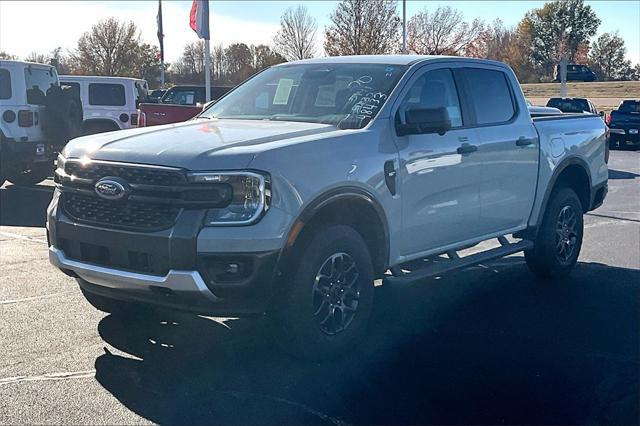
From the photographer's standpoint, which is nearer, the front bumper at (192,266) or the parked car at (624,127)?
the front bumper at (192,266)

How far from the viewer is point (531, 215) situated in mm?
7336

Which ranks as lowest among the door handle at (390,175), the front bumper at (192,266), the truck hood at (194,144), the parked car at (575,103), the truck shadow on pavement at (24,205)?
the truck shadow on pavement at (24,205)

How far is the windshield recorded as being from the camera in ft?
19.0

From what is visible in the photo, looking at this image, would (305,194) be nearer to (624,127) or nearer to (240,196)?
(240,196)

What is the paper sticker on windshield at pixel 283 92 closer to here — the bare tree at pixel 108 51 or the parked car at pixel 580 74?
the parked car at pixel 580 74

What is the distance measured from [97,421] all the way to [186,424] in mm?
460

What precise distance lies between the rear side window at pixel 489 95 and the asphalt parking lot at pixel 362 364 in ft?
5.09

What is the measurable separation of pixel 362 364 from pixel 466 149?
6.66ft

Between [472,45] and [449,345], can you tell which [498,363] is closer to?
[449,345]

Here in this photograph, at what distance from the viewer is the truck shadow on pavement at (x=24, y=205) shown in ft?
36.2

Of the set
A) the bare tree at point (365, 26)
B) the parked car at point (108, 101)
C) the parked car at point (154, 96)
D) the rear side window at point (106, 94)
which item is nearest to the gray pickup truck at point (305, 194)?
the parked car at point (108, 101)

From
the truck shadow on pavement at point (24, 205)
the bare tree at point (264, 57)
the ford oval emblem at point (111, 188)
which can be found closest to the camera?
the ford oval emblem at point (111, 188)

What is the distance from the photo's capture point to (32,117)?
13.5 m

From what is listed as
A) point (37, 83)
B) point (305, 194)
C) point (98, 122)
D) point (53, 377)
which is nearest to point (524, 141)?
point (305, 194)
